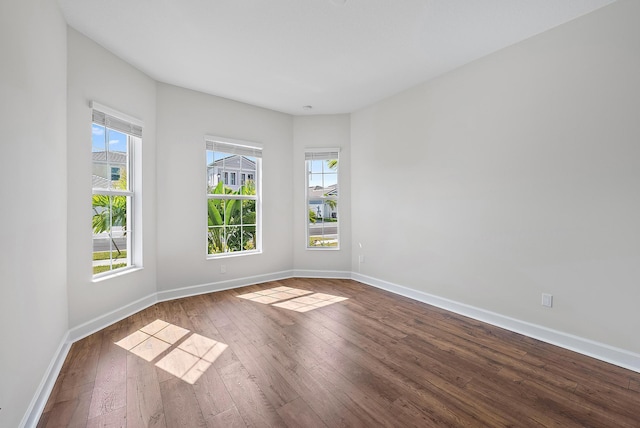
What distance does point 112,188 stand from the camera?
9.91 ft

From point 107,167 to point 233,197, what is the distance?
159 centimetres

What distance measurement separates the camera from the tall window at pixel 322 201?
4.79 metres

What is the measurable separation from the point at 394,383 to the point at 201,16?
3219 mm

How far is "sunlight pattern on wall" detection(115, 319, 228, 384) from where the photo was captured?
2.11 meters

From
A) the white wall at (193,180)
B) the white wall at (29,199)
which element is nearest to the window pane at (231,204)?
the white wall at (193,180)

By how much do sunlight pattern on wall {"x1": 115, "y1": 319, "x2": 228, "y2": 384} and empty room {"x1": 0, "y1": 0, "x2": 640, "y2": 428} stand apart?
2 centimetres

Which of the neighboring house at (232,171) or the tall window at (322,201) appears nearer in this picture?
the neighboring house at (232,171)

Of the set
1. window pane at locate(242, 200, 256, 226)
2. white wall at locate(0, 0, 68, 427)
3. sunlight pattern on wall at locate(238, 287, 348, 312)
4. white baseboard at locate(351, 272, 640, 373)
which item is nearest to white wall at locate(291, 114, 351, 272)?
window pane at locate(242, 200, 256, 226)

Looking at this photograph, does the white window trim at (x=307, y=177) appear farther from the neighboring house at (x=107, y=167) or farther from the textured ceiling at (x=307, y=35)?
the neighboring house at (x=107, y=167)

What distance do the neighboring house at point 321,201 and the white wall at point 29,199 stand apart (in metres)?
3.23

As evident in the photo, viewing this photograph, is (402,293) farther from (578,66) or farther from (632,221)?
(578,66)

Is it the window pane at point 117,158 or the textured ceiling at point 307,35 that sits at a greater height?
the textured ceiling at point 307,35

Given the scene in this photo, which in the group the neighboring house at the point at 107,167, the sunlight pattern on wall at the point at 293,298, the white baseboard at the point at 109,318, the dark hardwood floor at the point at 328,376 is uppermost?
the neighboring house at the point at 107,167

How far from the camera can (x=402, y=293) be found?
3875 mm
